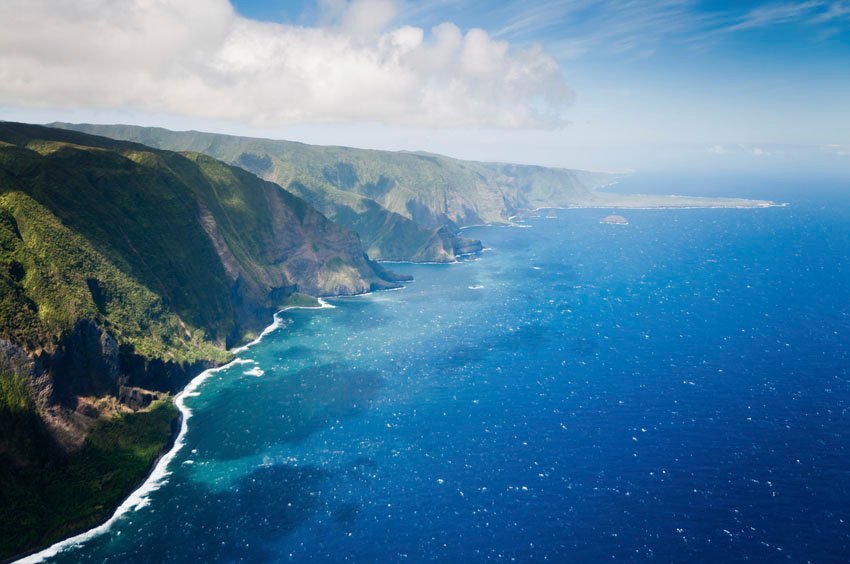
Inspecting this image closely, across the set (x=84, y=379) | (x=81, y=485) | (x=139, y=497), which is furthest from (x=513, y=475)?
(x=84, y=379)

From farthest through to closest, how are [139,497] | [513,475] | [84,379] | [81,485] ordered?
[84,379], [513,475], [139,497], [81,485]

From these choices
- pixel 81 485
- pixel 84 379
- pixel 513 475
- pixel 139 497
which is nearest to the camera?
pixel 81 485

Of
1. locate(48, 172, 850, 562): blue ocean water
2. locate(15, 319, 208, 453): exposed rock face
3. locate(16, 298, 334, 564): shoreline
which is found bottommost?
locate(16, 298, 334, 564): shoreline

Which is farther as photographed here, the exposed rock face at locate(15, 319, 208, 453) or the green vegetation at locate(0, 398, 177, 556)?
the exposed rock face at locate(15, 319, 208, 453)

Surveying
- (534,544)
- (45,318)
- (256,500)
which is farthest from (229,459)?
(534,544)

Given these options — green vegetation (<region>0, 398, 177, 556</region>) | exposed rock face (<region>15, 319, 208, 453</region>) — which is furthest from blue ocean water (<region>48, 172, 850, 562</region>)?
exposed rock face (<region>15, 319, 208, 453</region>)

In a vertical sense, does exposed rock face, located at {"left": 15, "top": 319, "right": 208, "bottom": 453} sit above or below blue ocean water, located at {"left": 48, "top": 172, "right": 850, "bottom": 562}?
above

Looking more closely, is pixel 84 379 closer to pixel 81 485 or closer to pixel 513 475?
pixel 81 485

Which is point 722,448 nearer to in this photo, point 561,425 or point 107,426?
point 561,425

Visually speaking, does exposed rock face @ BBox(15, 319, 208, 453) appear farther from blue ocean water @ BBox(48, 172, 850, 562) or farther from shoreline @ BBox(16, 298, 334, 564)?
blue ocean water @ BBox(48, 172, 850, 562)
